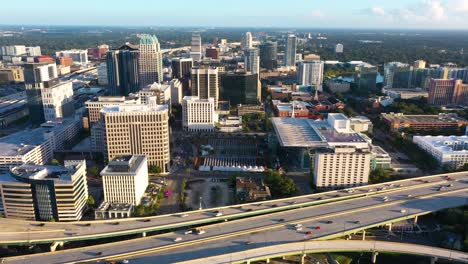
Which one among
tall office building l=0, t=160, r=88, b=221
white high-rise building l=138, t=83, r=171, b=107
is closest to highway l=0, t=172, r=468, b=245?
tall office building l=0, t=160, r=88, b=221

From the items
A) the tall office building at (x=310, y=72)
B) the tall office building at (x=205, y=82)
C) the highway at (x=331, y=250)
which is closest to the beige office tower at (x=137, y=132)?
the highway at (x=331, y=250)

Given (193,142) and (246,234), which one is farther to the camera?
(193,142)

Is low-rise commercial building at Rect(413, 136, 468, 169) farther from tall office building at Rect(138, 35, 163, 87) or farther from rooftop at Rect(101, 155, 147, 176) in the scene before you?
tall office building at Rect(138, 35, 163, 87)

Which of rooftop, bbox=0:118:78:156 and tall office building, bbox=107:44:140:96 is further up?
tall office building, bbox=107:44:140:96

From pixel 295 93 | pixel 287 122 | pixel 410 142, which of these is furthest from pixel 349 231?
pixel 295 93

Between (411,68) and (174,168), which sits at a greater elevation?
(411,68)

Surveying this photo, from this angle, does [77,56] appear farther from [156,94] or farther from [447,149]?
[447,149]

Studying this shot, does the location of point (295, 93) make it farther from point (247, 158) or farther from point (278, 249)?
point (278, 249)
